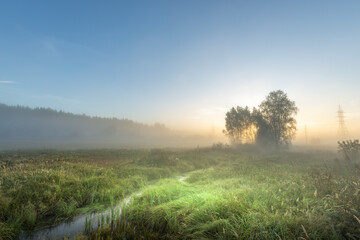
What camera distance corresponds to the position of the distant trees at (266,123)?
4066 centimetres

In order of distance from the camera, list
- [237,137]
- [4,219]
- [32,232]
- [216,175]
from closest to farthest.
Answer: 1. [32,232]
2. [4,219]
3. [216,175]
4. [237,137]

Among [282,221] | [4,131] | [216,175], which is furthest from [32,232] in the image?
[4,131]

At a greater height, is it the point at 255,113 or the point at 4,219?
the point at 255,113

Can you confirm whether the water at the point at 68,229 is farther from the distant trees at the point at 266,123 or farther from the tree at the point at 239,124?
the tree at the point at 239,124

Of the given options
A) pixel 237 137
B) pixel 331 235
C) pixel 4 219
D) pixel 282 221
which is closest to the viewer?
pixel 331 235

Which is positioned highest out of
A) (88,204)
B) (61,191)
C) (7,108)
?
(7,108)

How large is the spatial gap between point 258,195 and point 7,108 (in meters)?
235

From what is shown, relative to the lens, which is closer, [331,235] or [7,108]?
[331,235]

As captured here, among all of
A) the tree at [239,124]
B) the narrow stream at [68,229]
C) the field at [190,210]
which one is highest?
the tree at [239,124]

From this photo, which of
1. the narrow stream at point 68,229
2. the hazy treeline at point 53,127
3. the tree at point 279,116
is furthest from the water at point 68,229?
the hazy treeline at point 53,127

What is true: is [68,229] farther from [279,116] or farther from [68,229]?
[279,116]

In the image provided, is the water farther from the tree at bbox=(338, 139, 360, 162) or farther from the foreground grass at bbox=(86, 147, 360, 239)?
the tree at bbox=(338, 139, 360, 162)

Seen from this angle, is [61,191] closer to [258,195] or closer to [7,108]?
[258,195]

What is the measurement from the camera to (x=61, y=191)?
805 centimetres
